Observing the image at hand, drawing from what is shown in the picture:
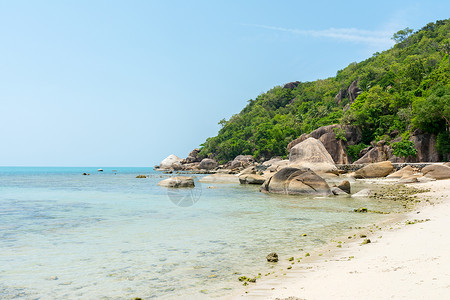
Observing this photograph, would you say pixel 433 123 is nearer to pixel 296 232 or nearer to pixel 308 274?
pixel 296 232

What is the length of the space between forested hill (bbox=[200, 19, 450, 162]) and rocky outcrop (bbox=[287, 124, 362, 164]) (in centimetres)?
142

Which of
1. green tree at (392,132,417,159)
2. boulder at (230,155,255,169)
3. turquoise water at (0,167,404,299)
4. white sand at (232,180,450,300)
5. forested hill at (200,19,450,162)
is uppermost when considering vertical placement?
forested hill at (200,19,450,162)

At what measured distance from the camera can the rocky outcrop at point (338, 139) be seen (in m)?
55.7

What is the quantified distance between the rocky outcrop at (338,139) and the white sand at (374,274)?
1986 inches

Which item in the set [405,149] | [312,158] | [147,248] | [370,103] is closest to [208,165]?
[370,103]

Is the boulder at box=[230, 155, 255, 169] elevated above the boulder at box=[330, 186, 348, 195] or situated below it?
above

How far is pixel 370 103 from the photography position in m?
59.7

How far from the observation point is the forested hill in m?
45.1

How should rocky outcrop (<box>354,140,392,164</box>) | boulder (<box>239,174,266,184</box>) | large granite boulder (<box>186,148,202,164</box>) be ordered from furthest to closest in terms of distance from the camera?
large granite boulder (<box>186,148,202,164</box>) → rocky outcrop (<box>354,140,392,164</box>) → boulder (<box>239,174,266,184</box>)

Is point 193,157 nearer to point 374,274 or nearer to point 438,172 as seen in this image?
point 438,172

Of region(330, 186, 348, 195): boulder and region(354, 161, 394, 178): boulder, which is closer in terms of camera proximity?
region(330, 186, 348, 195): boulder

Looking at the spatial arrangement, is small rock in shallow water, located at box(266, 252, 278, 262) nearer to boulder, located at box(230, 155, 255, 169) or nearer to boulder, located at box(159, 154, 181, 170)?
boulder, located at box(230, 155, 255, 169)

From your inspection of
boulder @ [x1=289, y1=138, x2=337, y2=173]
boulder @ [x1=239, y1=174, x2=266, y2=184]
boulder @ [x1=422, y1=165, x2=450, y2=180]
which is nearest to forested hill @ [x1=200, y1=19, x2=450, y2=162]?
boulder @ [x1=422, y1=165, x2=450, y2=180]

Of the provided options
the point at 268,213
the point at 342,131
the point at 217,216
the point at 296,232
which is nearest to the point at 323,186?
the point at 268,213
